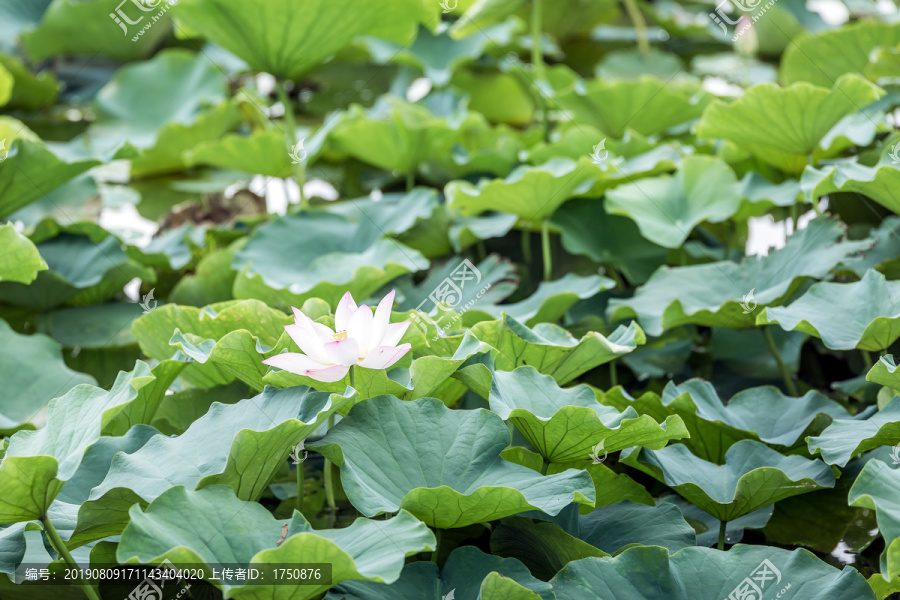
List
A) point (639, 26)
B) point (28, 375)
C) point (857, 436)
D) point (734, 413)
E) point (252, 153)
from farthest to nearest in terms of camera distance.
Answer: point (639, 26) → point (252, 153) → point (28, 375) → point (734, 413) → point (857, 436)

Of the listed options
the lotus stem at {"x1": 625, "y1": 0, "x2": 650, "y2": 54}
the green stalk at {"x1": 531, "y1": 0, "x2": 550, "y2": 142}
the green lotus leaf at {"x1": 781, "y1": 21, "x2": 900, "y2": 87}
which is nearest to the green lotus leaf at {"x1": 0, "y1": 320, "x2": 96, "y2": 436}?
the green stalk at {"x1": 531, "y1": 0, "x2": 550, "y2": 142}

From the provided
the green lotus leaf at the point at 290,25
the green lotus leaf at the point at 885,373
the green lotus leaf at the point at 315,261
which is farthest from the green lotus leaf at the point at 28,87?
the green lotus leaf at the point at 885,373

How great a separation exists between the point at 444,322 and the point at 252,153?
1.05 metres

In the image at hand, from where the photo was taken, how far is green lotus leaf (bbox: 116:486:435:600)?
78 cm

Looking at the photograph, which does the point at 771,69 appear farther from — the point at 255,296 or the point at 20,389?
the point at 20,389

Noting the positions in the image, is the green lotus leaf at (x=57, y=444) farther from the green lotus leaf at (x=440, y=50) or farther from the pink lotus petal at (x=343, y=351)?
the green lotus leaf at (x=440, y=50)

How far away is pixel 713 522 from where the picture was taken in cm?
119

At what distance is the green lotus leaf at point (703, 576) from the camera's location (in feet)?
3.00

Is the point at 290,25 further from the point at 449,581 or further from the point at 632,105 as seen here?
the point at 449,581

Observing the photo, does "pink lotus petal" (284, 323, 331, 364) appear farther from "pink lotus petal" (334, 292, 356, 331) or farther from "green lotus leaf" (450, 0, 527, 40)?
"green lotus leaf" (450, 0, 527, 40)

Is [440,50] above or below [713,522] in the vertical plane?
above

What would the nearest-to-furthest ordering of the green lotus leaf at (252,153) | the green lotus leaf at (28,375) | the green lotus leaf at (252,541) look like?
1. the green lotus leaf at (252,541)
2. the green lotus leaf at (28,375)
3. the green lotus leaf at (252,153)

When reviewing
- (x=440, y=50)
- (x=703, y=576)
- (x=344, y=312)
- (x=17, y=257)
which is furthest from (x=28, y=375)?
(x=440, y=50)

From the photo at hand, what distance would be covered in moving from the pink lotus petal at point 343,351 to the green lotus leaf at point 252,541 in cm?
18
